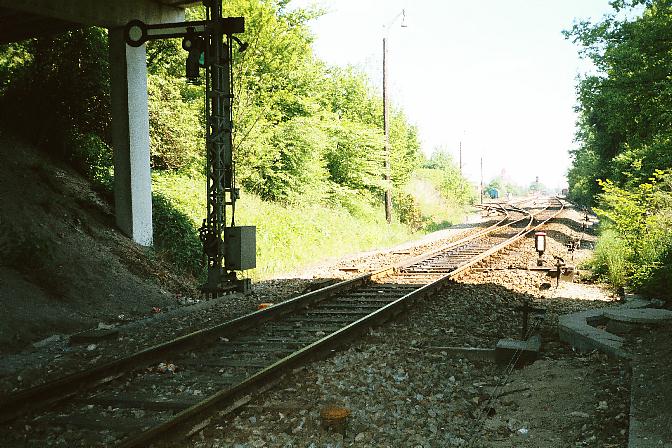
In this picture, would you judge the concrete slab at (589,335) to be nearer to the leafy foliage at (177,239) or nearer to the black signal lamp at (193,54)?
the black signal lamp at (193,54)

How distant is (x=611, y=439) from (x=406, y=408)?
5.47ft

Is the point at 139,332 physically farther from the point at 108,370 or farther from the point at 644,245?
the point at 644,245

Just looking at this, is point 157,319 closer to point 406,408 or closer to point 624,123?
point 406,408

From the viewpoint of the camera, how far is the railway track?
463 centimetres

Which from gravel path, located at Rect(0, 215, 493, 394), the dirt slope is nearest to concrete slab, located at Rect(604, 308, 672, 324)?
gravel path, located at Rect(0, 215, 493, 394)

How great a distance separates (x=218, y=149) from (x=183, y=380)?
5226 mm

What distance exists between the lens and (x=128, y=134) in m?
12.0

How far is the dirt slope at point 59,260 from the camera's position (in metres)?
8.34

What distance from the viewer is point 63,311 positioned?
8703 mm

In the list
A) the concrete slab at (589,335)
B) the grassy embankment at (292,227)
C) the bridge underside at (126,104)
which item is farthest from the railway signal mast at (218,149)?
the concrete slab at (589,335)

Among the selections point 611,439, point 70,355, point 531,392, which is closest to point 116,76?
point 70,355

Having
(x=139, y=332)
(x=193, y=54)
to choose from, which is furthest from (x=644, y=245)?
(x=139, y=332)

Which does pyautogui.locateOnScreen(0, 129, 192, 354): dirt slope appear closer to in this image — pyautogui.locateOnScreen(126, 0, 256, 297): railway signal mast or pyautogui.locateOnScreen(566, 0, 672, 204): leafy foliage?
pyautogui.locateOnScreen(126, 0, 256, 297): railway signal mast

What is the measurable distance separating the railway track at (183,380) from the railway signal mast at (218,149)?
159 centimetres
